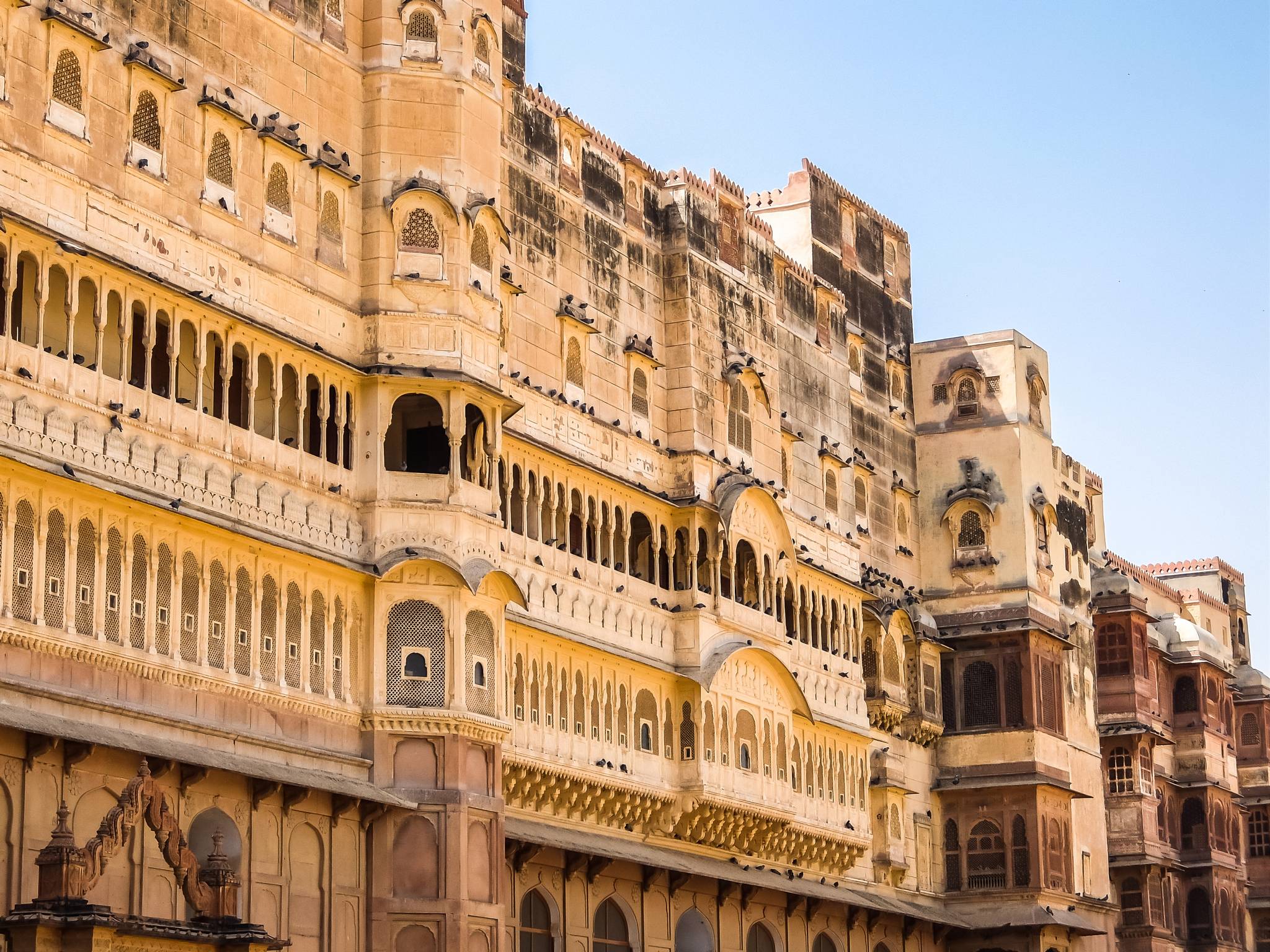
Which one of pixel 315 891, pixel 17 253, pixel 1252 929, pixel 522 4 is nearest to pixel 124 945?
pixel 315 891

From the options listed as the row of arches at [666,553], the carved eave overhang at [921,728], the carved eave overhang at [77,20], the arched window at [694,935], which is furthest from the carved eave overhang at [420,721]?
the carved eave overhang at [921,728]

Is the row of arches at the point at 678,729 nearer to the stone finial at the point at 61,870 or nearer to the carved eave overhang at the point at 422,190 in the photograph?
the carved eave overhang at the point at 422,190

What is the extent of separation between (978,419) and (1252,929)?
2344 centimetres

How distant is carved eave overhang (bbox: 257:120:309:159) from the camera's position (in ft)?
104

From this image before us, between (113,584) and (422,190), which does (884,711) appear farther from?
(113,584)

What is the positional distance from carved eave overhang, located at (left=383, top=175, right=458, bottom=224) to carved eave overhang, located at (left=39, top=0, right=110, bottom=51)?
5543 mm

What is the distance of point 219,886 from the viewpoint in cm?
2556

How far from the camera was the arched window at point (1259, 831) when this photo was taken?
70125mm

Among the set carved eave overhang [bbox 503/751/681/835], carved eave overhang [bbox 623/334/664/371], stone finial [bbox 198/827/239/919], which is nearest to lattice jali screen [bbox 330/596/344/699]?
carved eave overhang [bbox 503/751/681/835]

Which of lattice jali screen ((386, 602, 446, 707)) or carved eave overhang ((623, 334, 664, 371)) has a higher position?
carved eave overhang ((623, 334, 664, 371))

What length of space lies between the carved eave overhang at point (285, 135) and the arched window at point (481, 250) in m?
3.07

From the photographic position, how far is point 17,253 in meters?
27.4

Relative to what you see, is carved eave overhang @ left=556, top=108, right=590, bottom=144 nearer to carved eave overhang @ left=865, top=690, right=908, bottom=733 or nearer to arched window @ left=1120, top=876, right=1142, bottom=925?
carved eave overhang @ left=865, top=690, right=908, bottom=733

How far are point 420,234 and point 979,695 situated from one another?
78.8 ft
